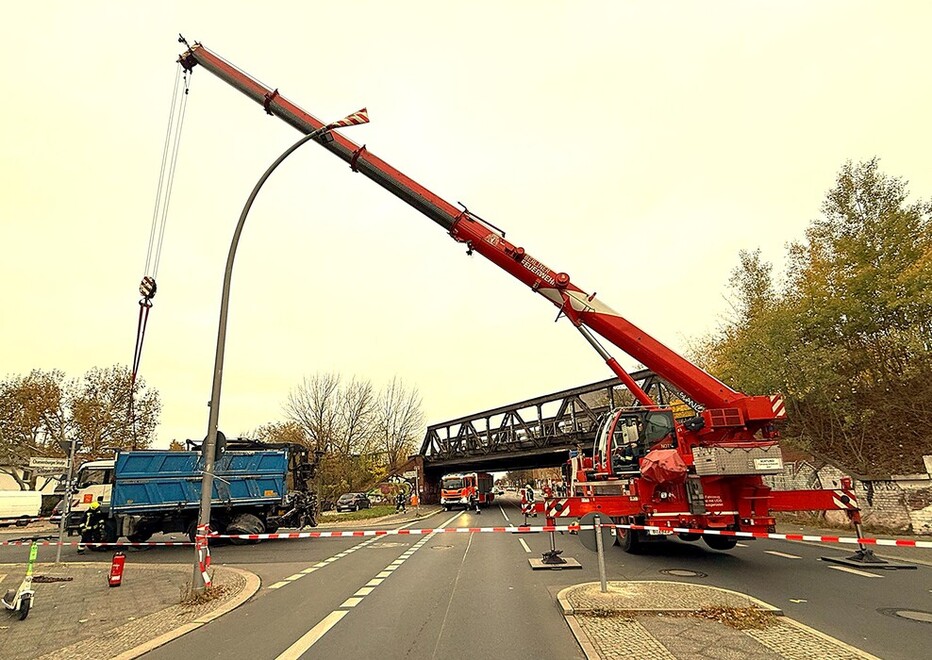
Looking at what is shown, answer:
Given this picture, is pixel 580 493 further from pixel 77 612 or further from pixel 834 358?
pixel 834 358

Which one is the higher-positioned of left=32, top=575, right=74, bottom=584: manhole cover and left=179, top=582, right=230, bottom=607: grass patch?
left=179, top=582, right=230, bottom=607: grass patch

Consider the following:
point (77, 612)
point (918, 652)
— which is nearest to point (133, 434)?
point (77, 612)

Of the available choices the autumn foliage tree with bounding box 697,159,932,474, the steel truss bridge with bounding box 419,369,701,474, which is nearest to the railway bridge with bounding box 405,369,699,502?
the steel truss bridge with bounding box 419,369,701,474

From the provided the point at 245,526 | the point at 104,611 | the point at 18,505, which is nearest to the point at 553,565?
the point at 104,611

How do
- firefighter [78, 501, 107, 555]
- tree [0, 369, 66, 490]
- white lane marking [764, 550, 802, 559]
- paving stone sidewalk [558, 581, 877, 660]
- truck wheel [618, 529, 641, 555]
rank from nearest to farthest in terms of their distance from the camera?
paving stone sidewalk [558, 581, 877, 660] < white lane marking [764, 550, 802, 559] < truck wheel [618, 529, 641, 555] < firefighter [78, 501, 107, 555] < tree [0, 369, 66, 490]

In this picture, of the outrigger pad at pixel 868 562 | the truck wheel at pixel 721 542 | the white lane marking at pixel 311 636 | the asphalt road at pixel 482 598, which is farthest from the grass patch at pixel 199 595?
the outrigger pad at pixel 868 562

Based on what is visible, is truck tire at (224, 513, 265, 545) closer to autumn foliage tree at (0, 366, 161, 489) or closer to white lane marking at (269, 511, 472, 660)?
white lane marking at (269, 511, 472, 660)

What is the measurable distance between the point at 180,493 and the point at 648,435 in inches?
536

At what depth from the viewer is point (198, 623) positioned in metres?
6.96

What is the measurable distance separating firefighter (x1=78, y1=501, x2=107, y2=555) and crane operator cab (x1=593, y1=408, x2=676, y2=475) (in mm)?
14466

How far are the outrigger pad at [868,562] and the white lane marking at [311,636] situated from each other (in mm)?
9310

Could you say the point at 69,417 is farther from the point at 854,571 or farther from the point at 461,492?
the point at 854,571

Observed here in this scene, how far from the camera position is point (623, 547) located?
13.0 metres

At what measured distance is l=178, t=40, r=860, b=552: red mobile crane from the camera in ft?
33.9
